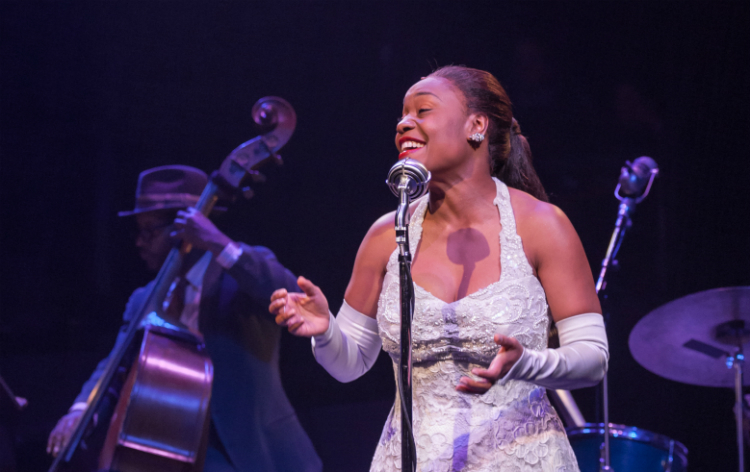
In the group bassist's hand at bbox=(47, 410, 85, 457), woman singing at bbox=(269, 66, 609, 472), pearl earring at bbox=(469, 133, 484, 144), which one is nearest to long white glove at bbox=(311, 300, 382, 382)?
woman singing at bbox=(269, 66, 609, 472)

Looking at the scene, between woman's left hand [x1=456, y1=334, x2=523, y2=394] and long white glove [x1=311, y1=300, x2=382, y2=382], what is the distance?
0.42 metres

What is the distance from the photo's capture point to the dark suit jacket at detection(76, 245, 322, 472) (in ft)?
9.13

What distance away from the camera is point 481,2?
3.25 m

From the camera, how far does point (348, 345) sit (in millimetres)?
1399

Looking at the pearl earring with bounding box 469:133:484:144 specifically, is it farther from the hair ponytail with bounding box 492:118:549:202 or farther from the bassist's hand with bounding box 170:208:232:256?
the bassist's hand with bounding box 170:208:232:256

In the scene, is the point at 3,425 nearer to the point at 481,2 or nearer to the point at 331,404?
the point at 331,404

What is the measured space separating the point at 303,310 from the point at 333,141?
187cm

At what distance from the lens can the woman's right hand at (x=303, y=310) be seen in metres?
1.19

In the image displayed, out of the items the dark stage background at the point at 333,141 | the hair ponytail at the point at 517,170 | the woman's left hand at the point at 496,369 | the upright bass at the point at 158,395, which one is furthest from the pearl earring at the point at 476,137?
the upright bass at the point at 158,395

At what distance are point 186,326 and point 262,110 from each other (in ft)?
3.54

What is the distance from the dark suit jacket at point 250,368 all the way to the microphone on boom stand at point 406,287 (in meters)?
1.76

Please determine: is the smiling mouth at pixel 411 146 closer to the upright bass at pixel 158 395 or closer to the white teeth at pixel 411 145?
the white teeth at pixel 411 145

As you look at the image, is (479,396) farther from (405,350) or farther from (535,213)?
(535,213)

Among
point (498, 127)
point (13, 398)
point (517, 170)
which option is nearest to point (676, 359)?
point (517, 170)
